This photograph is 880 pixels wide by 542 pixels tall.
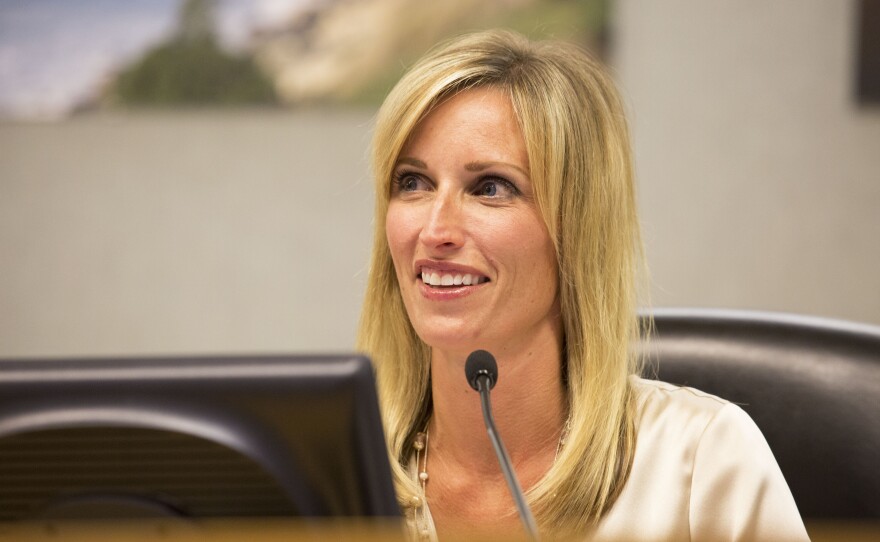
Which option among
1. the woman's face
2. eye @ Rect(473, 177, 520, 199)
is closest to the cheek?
the woman's face

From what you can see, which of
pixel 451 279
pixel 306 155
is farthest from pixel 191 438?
pixel 306 155

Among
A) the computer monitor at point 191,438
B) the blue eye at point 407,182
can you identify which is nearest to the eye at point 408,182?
the blue eye at point 407,182

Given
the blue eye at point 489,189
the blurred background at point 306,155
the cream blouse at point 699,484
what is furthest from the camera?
the blurred background at point 306,155

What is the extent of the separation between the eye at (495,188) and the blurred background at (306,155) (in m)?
1.66

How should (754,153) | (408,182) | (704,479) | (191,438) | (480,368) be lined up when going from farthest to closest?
(754,153) → (408,182) → (704,479) → (480,368) → (191,438)

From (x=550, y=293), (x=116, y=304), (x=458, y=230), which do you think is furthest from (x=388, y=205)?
(x=116, y=304)

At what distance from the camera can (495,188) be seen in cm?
133

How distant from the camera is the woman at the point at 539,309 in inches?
50.6

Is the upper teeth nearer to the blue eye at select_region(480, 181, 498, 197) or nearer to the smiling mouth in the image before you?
the smiling mouth

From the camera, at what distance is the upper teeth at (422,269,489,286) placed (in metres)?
1.30

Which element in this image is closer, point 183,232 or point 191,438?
point 191,438

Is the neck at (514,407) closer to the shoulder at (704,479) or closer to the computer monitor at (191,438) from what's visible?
the shoulder at (704,479)

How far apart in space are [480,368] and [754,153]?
216cm

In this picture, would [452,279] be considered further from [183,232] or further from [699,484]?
[183,232]
